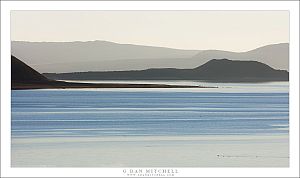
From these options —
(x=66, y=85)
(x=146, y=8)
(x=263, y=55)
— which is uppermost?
(x=146, y=8)

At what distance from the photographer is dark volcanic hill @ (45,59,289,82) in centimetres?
390

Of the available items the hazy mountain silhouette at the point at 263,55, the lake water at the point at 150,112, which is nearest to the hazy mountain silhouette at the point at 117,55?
the hazy mountain silhouette at the point at 263,55

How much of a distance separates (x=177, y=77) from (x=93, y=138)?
600 mm

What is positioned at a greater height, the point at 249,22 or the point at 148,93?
the point at 249,22

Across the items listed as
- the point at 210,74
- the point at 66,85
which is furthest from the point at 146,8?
the point at 66,85

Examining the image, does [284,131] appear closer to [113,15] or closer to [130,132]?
[130,132]

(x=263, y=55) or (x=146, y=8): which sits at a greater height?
(x=146, y=8)

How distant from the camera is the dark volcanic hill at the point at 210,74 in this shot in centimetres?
390

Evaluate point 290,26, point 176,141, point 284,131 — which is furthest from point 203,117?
point 290,26

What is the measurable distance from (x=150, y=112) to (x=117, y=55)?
0.38 metres

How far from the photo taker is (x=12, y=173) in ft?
12.8

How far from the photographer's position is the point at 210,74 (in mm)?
3900

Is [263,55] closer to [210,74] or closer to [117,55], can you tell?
[210,74]

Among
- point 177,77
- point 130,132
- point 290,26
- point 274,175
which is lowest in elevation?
point 274,175
